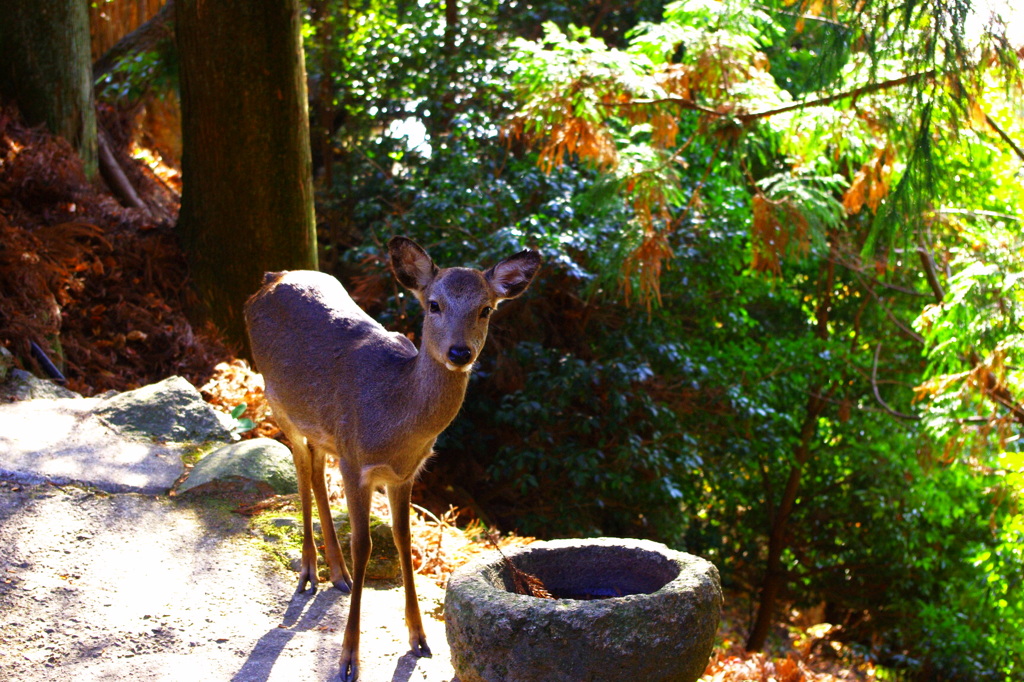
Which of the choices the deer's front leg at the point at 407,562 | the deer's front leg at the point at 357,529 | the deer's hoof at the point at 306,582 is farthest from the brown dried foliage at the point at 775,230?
the deer's hoof at the point at 306,582

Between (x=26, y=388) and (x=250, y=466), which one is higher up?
(x=26, y=388)

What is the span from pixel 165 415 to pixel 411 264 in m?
2.76

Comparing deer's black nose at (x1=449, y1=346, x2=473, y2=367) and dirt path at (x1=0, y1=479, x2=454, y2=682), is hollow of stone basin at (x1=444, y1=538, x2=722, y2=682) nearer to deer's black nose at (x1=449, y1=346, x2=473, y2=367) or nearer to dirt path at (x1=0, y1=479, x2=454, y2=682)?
dirt path at (x1=0, y1=479, x2=454, y2=682)

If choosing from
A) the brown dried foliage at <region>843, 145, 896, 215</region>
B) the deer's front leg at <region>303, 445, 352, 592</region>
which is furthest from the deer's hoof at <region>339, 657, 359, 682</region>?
the brown dried foliage at <region>843, 145, 896, 215</region>

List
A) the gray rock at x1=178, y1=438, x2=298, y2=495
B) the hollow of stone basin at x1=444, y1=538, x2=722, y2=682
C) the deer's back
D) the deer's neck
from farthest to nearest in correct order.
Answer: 1. the gray rock at x1=178, y1=438, x2=298, y2=495
2. the deer's back
3. the deer's neck
4. the hollow of stone basin at x1=444, y1=538, x2=722, y2=682

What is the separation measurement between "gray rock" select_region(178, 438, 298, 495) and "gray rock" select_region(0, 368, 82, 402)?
1515 millimetres

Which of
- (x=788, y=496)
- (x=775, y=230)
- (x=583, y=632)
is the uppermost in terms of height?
(x=775, y=230)

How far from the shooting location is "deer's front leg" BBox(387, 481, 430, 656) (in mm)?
3883

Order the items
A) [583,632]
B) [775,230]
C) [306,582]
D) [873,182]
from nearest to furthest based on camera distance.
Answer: [583,632]
[306,582]
[873,182]
[775,230]

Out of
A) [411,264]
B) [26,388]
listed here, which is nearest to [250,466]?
[26,388]

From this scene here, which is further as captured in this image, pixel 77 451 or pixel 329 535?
pixel 77 451

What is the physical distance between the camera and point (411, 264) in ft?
12.5

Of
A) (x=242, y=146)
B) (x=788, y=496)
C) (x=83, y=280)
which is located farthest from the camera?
(x=788, y=496)

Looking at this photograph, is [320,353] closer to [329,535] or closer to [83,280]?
[329,535]
